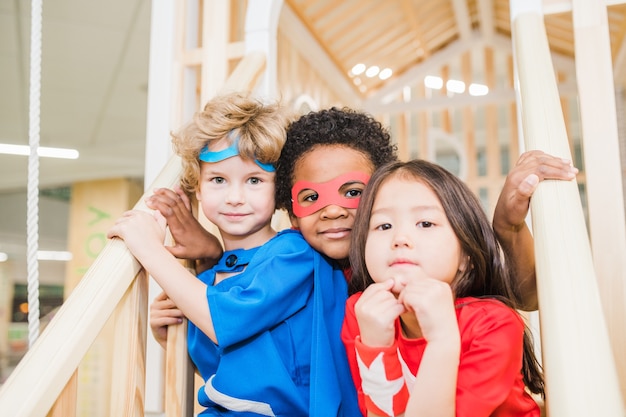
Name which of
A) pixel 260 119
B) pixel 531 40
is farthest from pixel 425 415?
pixel 531 40

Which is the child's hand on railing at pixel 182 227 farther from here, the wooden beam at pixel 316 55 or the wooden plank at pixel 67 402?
the wooden beam at pixel 316 55

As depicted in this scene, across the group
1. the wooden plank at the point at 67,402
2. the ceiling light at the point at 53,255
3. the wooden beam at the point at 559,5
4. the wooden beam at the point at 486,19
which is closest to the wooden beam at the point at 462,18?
the wooden beam at the point at 486,19

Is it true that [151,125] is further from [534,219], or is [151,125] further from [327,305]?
Result: [534,219]

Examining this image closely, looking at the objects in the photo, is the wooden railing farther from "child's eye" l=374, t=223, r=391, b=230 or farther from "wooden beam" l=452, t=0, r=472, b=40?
"wooden beam" l=452, t=0, r=472, b=40

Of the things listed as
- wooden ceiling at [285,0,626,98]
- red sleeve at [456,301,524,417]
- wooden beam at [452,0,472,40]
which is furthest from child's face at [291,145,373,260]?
wooden beam at [452,0,472,40]

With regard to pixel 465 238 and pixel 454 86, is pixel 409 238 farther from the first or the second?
pixel 454 86

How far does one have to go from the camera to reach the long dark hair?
39.9 inches

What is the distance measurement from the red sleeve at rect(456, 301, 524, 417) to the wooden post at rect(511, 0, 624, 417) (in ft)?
0.58

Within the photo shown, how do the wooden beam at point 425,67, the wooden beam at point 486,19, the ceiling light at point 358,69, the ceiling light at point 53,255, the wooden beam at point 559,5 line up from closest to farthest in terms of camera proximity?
the wooden beam at point 559,5
the wooden beam at point 486,19
the ceiling light at point 358,69
the wooden beam at point 425,67
the ceiling light at point 53,255

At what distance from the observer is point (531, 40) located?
51.3 inches

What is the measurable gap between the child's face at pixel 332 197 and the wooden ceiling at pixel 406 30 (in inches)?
84.9

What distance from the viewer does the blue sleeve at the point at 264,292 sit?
3.41 feet

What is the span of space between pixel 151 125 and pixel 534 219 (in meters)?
1.36

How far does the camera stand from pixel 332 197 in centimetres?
118
